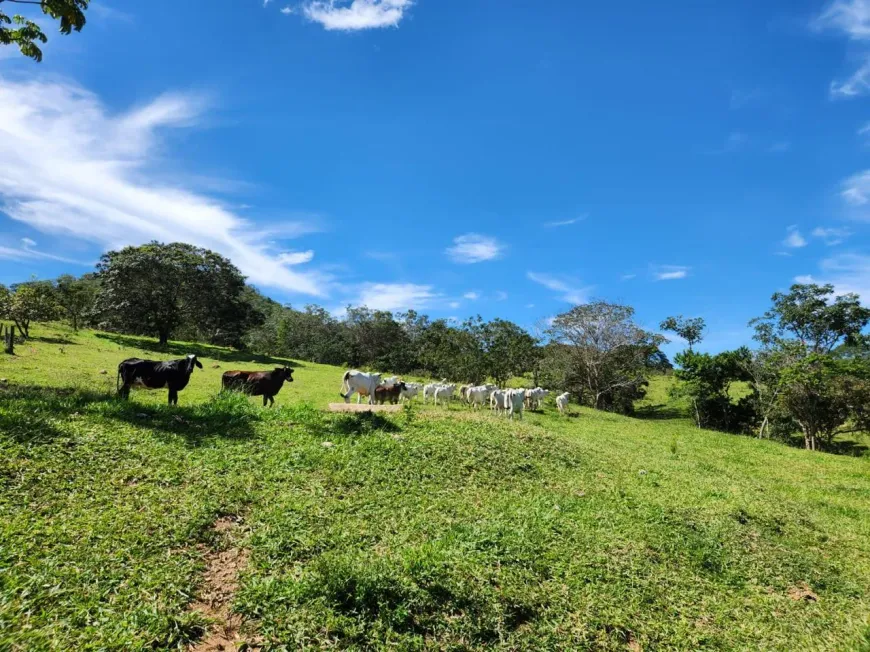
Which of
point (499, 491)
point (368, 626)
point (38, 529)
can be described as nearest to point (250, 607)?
point (368, 626)

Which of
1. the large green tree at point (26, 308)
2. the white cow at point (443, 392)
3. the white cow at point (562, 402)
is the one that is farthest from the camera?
the white cow at point (562, 402)

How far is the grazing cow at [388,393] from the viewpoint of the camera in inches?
809

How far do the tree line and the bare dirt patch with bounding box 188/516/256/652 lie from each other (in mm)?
30761

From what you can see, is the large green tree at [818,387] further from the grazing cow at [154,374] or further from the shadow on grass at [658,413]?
the grazing cow at [154,374]

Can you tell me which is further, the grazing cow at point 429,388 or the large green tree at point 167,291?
the large green tree at point 167,291

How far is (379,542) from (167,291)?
41.0 m

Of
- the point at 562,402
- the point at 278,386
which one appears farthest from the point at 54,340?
the point at 562,402

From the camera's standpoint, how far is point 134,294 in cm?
3866

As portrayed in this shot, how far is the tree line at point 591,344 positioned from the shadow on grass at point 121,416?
991 inches

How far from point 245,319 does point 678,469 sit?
4050 cm

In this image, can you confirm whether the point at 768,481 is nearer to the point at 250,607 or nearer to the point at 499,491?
the point at 499,491

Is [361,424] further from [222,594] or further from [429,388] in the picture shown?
[429,388]

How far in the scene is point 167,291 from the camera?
39875 mm

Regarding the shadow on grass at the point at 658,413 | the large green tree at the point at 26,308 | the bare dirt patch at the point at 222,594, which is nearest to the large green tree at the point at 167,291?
the large green tree at the point at 26,308
